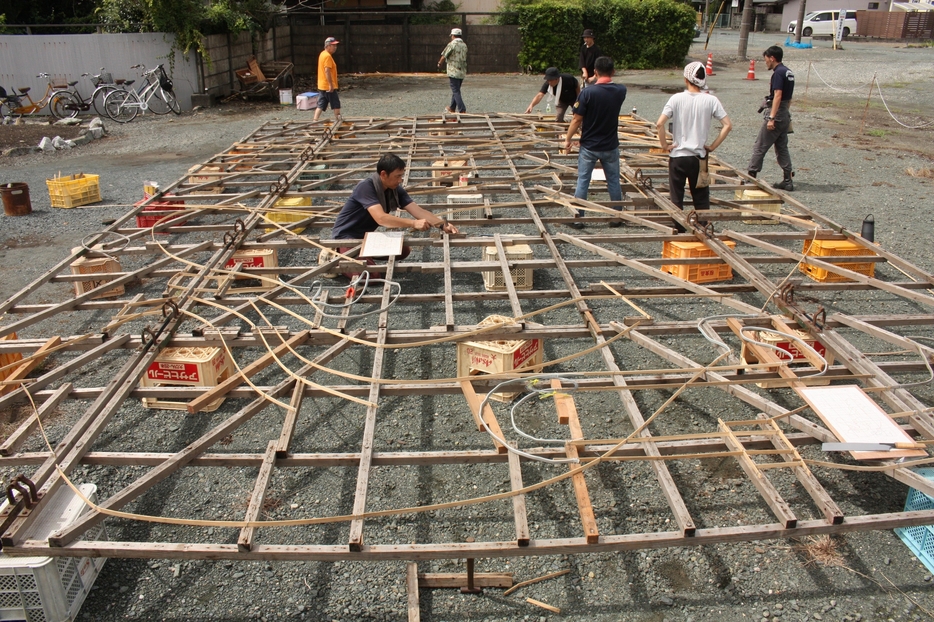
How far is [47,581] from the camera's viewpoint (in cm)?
302

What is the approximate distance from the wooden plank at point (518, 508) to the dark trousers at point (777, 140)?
24.9 feet

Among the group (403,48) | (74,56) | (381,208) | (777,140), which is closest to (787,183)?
(777,140)

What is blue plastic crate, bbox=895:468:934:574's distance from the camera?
342 centimetres

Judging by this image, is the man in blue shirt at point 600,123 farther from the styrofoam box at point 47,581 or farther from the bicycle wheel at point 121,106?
the bicycle wheel at point 121,106

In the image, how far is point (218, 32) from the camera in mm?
17578

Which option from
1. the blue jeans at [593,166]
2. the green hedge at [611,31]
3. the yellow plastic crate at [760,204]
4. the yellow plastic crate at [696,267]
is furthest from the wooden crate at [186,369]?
the green hedge at [611,31]

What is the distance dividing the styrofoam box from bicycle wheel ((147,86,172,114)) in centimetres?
1555

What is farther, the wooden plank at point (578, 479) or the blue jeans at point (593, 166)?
the blue jeans at point (593, 166)

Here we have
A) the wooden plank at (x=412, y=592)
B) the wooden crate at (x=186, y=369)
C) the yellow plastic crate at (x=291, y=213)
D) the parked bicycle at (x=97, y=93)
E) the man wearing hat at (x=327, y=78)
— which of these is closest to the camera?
the wooden plank at (x=412, y=592)

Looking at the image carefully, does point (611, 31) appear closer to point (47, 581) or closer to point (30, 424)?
point (30, 424)

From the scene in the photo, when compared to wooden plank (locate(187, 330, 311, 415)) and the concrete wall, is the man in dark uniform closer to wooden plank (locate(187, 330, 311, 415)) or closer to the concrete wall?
wooden plank (locate(187, 330, 311, 415))

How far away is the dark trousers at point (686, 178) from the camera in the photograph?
6.93m

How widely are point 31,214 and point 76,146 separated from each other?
197 inches

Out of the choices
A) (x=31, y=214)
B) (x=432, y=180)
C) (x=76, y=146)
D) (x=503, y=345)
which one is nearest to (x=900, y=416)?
(x=503, y=345)
